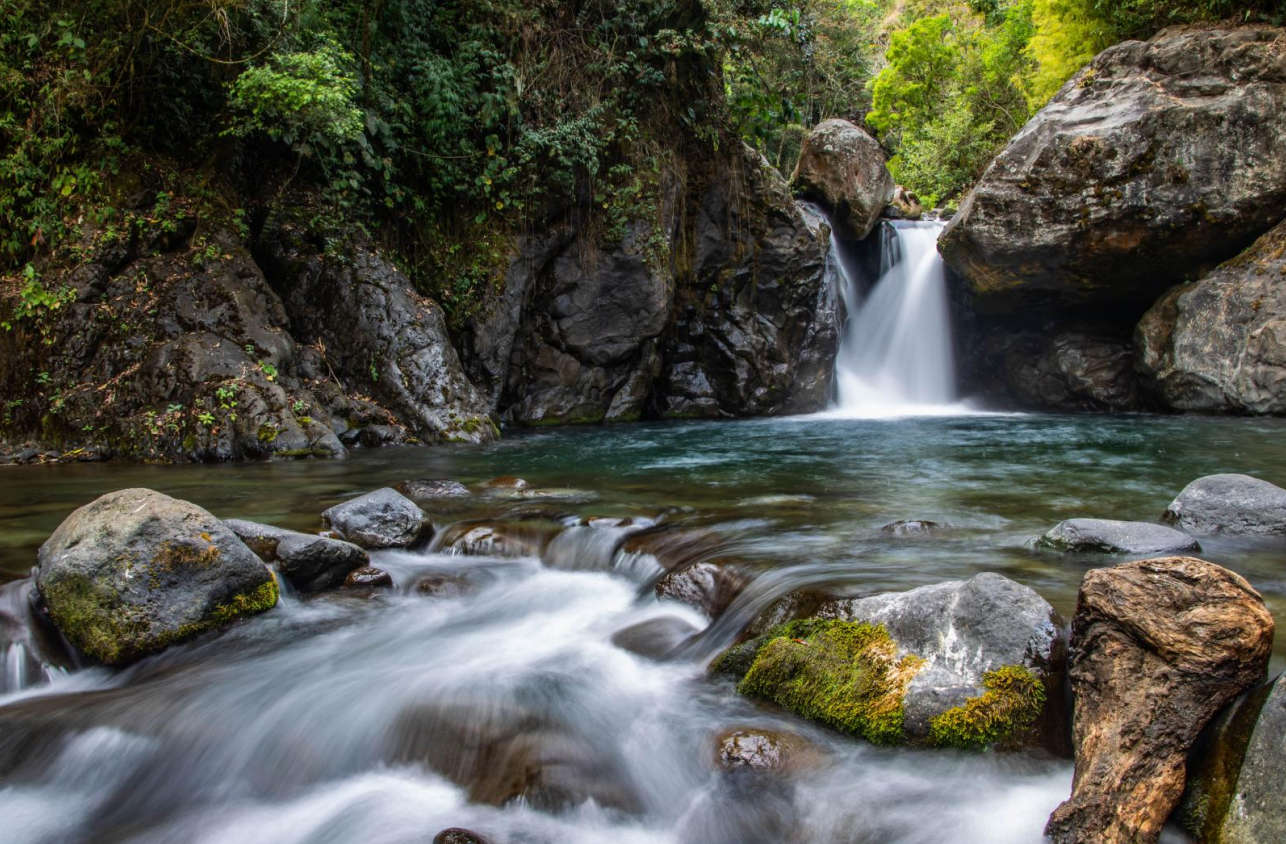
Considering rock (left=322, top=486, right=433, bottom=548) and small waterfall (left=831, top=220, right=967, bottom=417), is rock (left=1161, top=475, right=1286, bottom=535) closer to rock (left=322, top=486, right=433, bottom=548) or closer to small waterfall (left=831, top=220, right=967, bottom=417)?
rock (left=322, top=486, right=433, bottom=548)

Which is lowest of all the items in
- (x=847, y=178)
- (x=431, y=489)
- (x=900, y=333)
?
(x=431, y=489)

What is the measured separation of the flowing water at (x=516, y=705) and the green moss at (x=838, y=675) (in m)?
0.11

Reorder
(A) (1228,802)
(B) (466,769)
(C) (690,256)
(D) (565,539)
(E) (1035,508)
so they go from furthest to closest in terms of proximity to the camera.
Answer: (C) (690,256) < (E) (1035,508) < (D) (565,539) < (B) (466,769) < (A) (1228,802)

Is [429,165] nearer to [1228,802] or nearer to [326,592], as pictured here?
[326,592]

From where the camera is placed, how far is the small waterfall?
56.5 ft

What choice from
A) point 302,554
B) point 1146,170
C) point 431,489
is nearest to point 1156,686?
point 302,554

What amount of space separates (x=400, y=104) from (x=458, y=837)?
11.1m

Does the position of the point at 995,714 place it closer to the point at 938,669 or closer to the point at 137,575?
the point at 938,669

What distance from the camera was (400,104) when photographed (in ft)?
37.8

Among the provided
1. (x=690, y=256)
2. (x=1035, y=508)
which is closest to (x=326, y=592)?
(x=1035, y=508)

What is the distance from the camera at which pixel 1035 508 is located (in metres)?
6.31

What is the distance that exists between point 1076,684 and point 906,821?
0.79 m

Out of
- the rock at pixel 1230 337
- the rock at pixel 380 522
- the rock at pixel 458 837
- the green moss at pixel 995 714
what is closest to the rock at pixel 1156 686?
the green moss at pixel 995 714

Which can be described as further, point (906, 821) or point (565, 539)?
point (565, 539)
